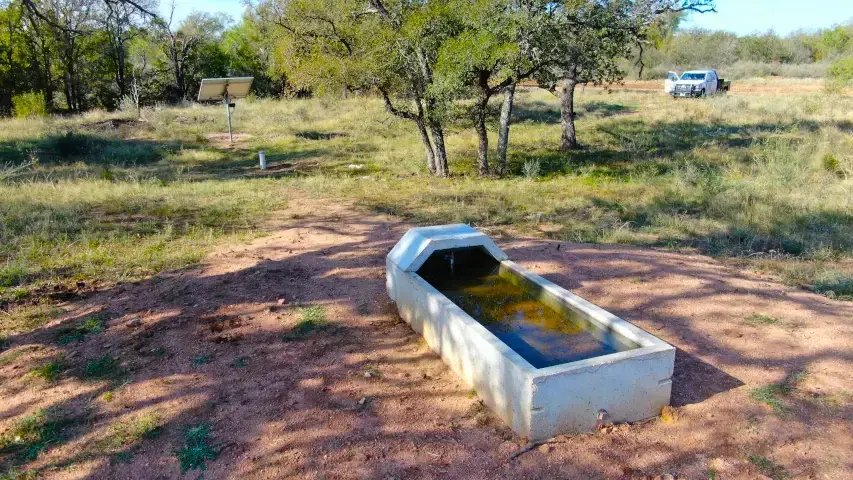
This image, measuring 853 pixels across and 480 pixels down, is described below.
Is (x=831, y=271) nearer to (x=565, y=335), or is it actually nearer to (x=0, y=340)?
(x=565, y=335)

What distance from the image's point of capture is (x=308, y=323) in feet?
16.6

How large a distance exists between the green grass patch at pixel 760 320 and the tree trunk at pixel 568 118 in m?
11.5

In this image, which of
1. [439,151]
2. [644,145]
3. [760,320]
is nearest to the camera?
[760,320]

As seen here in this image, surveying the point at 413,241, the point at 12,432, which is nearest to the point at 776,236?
the point at 413,241

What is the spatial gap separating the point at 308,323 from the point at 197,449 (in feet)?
5.76

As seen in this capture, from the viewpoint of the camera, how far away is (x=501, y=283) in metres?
5.19

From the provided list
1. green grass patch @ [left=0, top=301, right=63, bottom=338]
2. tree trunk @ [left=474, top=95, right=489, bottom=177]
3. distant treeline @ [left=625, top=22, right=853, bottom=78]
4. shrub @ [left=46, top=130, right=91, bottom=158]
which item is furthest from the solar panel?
distant treeline @ [left=625, top=22, right=853, bottom=78]

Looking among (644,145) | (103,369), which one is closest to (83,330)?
(103,369)

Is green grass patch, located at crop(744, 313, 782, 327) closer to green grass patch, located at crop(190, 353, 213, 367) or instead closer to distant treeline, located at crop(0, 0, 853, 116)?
green grass patch, located at crop(190, 353, 213, 367)

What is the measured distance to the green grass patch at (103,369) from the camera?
4.29 meters

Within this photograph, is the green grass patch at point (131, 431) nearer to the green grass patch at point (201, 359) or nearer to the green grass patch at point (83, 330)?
the green grass patch at point (201, 359)

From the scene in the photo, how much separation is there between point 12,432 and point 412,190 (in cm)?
837

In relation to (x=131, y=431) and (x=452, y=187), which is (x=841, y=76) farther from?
(x=131, y=431)

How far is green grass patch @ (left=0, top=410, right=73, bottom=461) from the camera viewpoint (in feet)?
11.4
